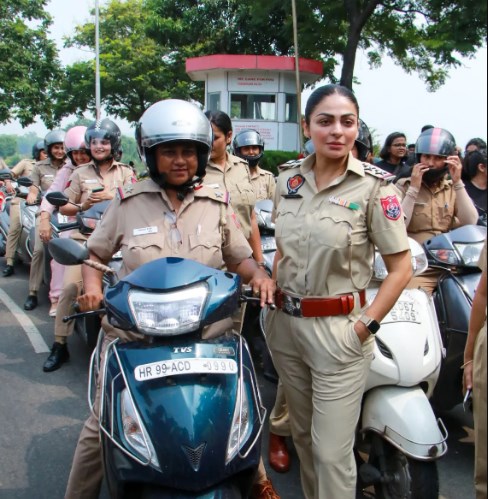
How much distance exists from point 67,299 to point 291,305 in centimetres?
257

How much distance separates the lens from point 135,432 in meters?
1.90

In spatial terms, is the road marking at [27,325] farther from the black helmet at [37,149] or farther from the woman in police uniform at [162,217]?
the black helmet at [37,149]

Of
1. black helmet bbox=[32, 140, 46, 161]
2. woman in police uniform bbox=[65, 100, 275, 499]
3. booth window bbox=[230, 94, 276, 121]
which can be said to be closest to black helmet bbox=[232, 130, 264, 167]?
woman in police uniform bbox=[65, 100, 275, 499]

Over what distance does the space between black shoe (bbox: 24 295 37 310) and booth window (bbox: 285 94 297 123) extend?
64.6 ft

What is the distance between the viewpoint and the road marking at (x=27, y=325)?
16.4 ft

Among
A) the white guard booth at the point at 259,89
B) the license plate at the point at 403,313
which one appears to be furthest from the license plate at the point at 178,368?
the white guard booth at the point at 259,89

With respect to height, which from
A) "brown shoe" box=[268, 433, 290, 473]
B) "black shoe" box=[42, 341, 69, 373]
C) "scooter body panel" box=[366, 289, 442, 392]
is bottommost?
"brown shoe" box=[268, 433, 290, 473]

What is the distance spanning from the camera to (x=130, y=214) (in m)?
2.46

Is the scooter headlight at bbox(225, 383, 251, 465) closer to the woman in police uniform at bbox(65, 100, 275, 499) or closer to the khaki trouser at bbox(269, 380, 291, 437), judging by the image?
the woman in police uniform at bbox(65, 100, 275, 499)

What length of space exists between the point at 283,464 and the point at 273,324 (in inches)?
38.8

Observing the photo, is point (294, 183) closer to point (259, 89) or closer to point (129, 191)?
point (129, 191)

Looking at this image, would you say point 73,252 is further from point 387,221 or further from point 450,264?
point 450,264

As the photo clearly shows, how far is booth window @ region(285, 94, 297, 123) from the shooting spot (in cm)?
2461

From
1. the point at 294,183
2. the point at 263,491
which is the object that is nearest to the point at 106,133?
the point at 294,183
